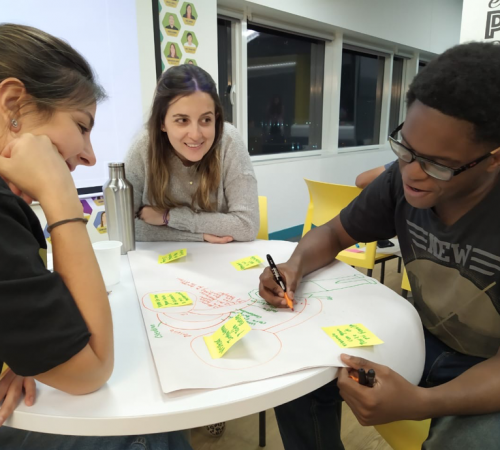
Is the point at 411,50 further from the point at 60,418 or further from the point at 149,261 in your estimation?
the point at 60,418

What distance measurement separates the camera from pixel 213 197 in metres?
1.56

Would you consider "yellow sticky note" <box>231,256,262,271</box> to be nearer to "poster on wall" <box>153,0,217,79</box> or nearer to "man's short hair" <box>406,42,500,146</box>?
"man's short hair" <box>406,42,500,146</box>

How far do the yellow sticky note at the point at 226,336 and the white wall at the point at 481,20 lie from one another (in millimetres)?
2148

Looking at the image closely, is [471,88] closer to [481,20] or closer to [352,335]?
[352,335]

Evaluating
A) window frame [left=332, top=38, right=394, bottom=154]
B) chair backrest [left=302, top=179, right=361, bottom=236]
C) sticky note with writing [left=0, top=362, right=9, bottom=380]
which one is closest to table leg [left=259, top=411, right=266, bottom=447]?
sticky note with writing [left=0, top=362, right=9, bottom=380]

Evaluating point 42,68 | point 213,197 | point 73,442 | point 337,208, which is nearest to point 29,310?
point 73,442

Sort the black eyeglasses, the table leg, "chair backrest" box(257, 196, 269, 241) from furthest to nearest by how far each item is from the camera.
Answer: "chair backrest" box(257, 196, 269, 241)
the table leg
the black eyeglasses

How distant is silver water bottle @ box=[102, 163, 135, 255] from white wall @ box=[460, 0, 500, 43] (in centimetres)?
197

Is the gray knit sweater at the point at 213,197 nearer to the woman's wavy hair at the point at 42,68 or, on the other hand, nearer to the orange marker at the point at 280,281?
the orange marker at the point at 280,281

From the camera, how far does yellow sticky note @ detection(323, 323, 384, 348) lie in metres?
0.72

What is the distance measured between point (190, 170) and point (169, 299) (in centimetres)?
76

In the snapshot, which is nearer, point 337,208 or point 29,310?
point 29,310

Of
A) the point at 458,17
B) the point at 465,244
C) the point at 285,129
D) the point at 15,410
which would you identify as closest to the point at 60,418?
the point at 15,410

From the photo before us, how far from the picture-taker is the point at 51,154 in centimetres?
68
